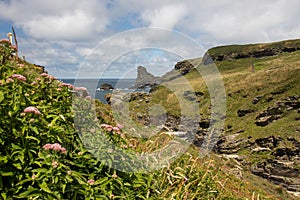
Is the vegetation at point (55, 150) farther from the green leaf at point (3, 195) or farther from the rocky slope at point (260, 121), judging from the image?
the rocky slope at point (260, 121)

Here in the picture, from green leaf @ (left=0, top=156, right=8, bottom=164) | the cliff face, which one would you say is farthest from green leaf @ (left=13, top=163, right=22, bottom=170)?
the cliff face

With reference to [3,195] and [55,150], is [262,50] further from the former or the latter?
[3,195]

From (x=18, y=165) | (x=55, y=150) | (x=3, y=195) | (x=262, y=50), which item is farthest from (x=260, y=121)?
(x=262, y=50)

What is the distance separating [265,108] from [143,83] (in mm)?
54051

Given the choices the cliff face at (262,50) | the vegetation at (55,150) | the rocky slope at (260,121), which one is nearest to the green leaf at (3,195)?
the vegetation at (55,150)

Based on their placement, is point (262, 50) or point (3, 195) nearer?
point (3, 195)

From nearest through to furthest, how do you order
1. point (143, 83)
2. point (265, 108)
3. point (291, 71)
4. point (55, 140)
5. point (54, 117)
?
1. point (55, 140)
2. point (54, 117)
3. point (265, 108)
4. point (291, 71)
5. point (143, 83)

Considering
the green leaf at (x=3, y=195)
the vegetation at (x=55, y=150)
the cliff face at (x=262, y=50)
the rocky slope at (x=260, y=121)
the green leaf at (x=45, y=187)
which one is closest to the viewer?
the green leaf at (x=45, y=187)

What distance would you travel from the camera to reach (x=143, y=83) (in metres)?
129

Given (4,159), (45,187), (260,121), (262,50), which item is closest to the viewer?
(45,187)

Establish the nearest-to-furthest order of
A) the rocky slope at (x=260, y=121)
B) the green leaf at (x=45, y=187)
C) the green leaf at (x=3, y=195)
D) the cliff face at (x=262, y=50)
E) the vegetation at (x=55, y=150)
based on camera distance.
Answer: the green leaf at (x=45, y=187) → the green leaf at (x=3, y=195) → the vegetation at (x=55, y=150) → the rocky slope at (x=260, y=121) → the cliff face at (x=262, y=50)

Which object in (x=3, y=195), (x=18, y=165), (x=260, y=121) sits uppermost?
(x=18, y=165)

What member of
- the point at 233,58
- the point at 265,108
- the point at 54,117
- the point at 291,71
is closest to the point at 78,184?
the point at 54,117

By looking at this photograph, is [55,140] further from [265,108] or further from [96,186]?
[265,108]
